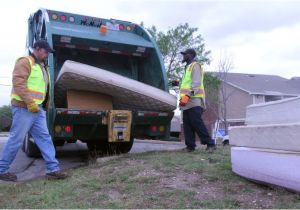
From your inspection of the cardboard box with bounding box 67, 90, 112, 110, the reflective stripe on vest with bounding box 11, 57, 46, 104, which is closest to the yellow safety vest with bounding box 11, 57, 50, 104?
the reflective stripe on vest with bounding box 11, 57, 46, 104

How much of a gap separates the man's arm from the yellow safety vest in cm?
8

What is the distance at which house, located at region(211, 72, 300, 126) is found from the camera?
32.0m

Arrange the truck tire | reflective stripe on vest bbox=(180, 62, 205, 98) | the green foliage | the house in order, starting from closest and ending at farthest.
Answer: reflective stripe on vest bbox=(180, 62, 205, 98)
the truck tire
the green foliage
the house

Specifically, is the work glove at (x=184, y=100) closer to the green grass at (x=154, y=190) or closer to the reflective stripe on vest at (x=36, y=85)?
the green grass at (x=154, y=190)

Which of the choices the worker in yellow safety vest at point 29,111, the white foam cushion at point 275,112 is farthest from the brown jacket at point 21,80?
the white foam cushion at point 275,112

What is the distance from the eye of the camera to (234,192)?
3.81m

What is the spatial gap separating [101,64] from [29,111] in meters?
2.83

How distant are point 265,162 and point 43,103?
Answer: 2.85m

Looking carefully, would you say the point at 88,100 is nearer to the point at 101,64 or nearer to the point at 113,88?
the point at 113,88

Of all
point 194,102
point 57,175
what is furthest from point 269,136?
point 194,102

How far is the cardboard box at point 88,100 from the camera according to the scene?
254 inches

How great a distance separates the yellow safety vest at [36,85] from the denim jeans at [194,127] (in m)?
2.23

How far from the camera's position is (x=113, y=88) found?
625 cm

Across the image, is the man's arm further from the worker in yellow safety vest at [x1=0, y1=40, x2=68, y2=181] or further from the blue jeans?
the blue jeans
